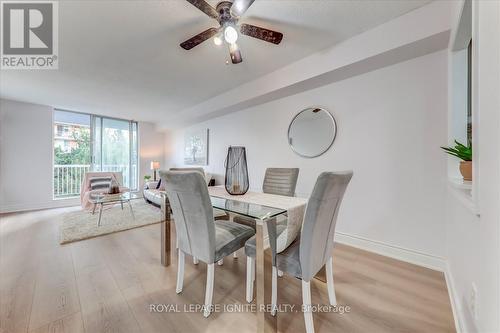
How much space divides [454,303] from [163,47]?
348 centimetres

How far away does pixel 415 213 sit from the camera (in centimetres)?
197

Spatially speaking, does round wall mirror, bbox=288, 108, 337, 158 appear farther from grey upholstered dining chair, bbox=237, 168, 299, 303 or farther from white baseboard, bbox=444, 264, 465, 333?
white baseboard, bbox=444, 264, 465, 333

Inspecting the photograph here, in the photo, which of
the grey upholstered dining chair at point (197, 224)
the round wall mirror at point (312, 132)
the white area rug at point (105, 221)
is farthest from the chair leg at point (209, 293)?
the white area rug at point (105, 221)

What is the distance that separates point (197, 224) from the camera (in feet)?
4.27

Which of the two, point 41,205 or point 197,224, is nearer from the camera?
point 197,224

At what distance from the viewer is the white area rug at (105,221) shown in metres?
2.75

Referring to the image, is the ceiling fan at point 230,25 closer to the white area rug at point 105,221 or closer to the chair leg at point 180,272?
the chair leg at point 180,272

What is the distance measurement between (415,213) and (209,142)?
394 centimetres

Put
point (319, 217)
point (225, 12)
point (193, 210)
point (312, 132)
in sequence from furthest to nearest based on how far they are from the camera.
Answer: point (312, 132) → point (225, 12) → point (193, 210) → point (319, 217)

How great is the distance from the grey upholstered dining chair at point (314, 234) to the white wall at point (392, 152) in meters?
1.35

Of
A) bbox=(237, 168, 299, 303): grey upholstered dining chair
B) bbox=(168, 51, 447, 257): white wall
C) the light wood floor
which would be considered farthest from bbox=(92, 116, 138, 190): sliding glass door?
bbox=(168, 51, 447, 257): white wall

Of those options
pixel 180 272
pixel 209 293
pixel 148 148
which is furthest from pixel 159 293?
pixel 148 148

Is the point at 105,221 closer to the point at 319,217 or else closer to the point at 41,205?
the point at 41,205

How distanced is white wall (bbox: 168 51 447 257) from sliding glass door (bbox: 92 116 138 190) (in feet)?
17.0
